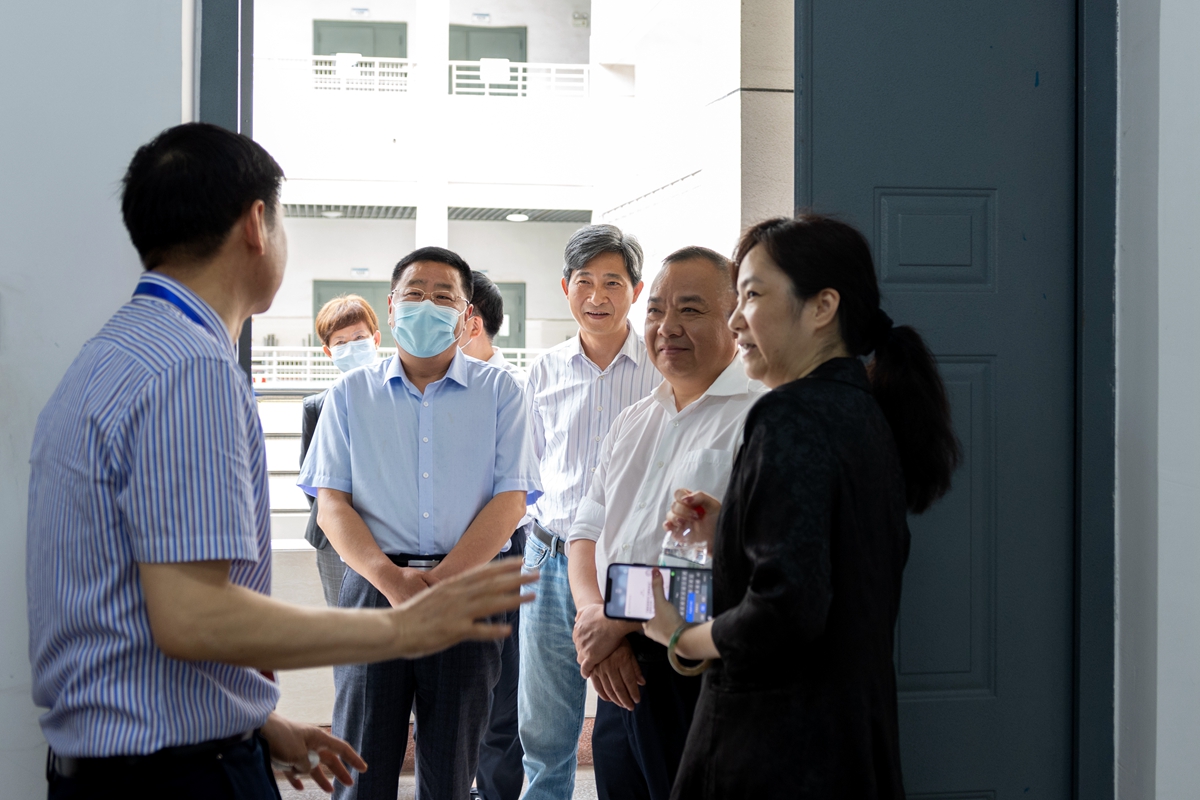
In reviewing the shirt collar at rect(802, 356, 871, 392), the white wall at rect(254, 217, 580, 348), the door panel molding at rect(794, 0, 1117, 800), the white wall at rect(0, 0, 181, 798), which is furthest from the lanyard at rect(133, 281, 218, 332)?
the white wall at rect(254, 217, 580, 348)

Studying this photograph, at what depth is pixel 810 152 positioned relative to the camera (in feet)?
8.37

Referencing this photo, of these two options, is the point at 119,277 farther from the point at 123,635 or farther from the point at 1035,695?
the point at 1035,695

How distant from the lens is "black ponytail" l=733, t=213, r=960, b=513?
169 cm

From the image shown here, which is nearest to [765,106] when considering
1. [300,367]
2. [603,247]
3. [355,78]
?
[603,247]

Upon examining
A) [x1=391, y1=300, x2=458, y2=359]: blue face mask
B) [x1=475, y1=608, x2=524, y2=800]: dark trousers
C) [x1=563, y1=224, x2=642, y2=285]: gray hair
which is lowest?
[x1=475, y1=608, x2=524, y2=800]: dark trousers

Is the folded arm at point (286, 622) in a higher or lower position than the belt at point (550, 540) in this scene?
higher

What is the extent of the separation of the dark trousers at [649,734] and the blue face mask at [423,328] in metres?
1.09

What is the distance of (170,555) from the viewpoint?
3.90ft

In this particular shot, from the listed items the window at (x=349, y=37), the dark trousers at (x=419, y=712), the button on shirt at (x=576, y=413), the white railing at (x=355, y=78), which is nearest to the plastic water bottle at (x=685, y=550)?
the dark trousers at (x=419, y=712)

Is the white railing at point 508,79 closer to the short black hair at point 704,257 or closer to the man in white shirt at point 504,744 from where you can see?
the man in white shirt at point 504,744

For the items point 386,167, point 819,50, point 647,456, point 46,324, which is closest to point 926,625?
point 647,456

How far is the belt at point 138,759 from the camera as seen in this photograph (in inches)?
49.8

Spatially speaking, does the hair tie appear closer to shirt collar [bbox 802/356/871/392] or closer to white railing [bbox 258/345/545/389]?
shirt collar [bbox 802/356/871/392]

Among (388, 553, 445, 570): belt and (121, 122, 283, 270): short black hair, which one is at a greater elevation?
(121, 122, 283, 270): short black hair
